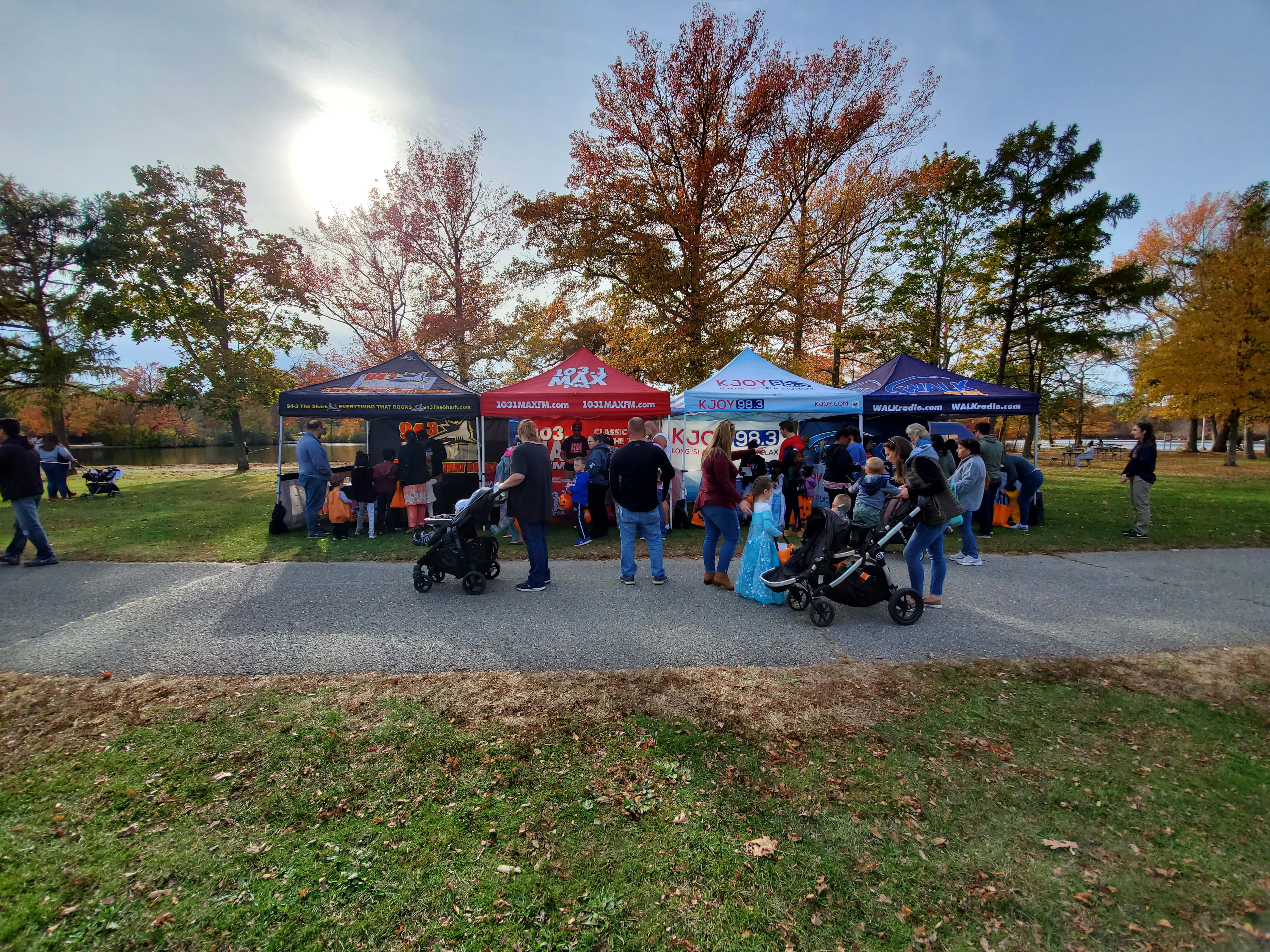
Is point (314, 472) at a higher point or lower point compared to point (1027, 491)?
higher

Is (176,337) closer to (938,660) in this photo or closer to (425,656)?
(425,656)

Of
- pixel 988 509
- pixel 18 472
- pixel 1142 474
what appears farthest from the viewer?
pixel 988 509

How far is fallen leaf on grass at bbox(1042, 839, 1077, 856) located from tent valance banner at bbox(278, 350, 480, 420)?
906cm

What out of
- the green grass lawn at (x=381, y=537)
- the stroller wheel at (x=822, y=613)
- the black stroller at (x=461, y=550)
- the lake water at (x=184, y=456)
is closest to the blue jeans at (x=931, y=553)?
the stroller wheel at (x=822, y=613)

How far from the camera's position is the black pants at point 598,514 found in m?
8.86

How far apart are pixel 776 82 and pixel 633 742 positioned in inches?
808

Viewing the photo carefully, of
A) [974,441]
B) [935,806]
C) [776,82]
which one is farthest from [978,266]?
[935,806]

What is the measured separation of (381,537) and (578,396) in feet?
13.6

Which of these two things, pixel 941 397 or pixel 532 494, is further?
pixel 941 397

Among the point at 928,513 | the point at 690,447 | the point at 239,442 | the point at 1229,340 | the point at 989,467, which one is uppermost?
the point at 1229,340

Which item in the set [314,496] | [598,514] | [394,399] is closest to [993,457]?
[598,514]

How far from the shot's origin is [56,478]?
1376 centimetres

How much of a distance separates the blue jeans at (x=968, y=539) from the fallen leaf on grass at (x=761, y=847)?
5.96 meters

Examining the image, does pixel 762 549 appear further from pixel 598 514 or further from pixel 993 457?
pixel 993 457
